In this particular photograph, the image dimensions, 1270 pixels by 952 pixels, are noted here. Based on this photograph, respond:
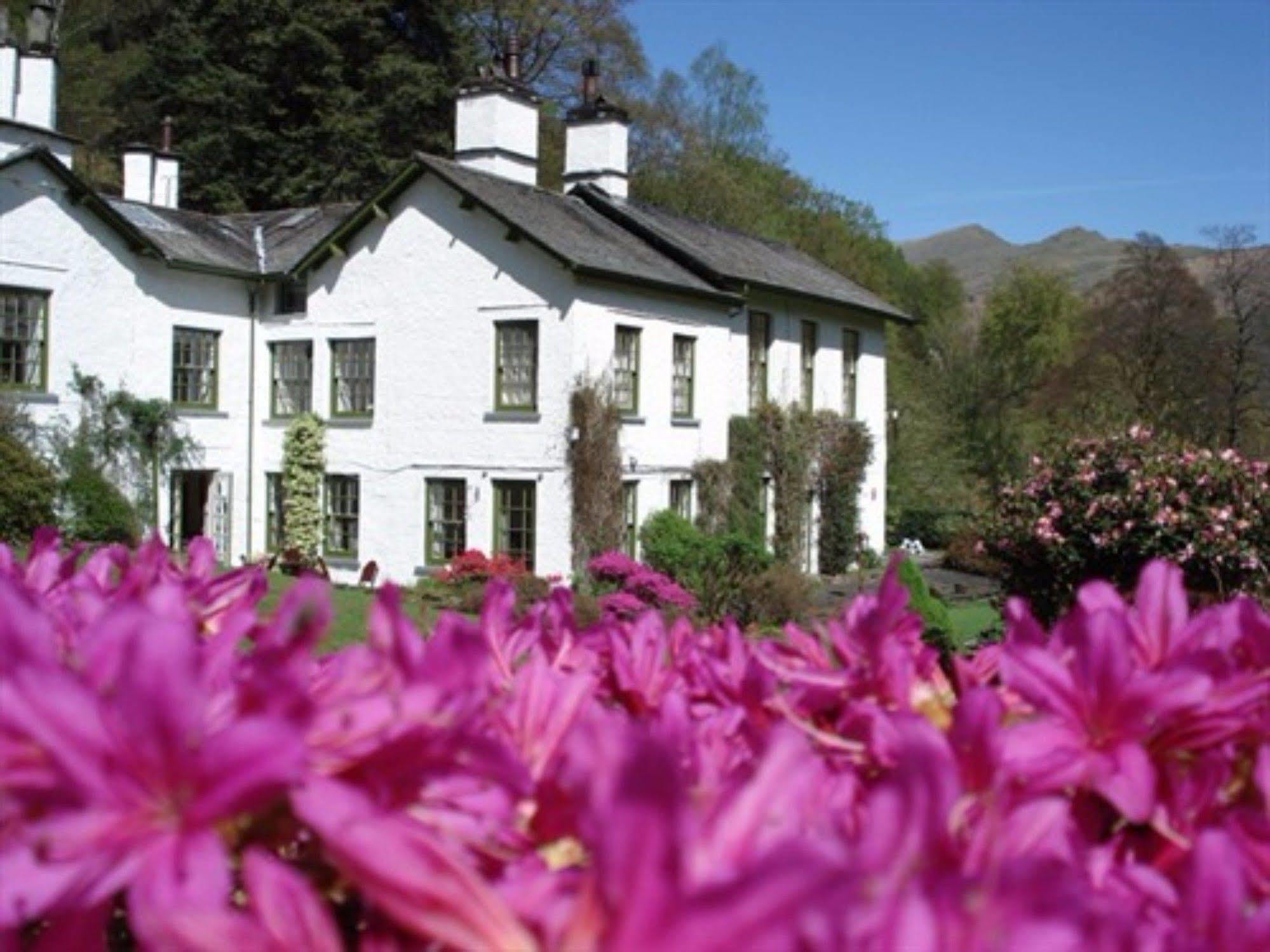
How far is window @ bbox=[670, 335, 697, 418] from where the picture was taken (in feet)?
93.6

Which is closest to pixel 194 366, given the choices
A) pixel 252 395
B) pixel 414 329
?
pixel 252 395

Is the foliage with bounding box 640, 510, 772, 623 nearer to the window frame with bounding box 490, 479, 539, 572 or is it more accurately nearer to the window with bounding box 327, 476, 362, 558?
the window frame with bounding box 490, 479, 539, 572

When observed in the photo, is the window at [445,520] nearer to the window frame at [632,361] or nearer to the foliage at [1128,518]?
the window frame at [632,361]

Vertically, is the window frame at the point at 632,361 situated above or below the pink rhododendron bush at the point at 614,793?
above

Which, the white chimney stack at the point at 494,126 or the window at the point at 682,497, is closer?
the window at the point at 682,497

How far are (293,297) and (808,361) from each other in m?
11.2

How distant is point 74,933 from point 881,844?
75 centimetres

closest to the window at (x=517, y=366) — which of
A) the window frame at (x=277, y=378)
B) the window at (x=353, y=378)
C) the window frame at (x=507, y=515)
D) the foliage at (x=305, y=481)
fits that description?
the window frame at (x=507, y=515)

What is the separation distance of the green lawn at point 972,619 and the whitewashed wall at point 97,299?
14.4 meters

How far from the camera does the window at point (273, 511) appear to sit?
96.6ft

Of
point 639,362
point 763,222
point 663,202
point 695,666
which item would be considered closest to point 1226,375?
point 763,222

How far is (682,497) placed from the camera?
2869 cm

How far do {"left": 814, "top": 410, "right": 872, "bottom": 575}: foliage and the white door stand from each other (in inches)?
482

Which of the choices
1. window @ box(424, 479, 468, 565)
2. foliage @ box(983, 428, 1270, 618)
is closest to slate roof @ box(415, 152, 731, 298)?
window @ box(424, 479, 468, 565)
